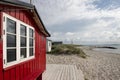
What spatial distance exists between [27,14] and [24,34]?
2.62 ft

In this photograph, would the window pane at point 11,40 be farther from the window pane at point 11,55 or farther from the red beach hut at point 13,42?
the window pane at point 11,55

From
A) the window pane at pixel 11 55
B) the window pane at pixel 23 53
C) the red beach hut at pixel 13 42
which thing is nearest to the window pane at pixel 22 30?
the red beach hut at pixel 13 42

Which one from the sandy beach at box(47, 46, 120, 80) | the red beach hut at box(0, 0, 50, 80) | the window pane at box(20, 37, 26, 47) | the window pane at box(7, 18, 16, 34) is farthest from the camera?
the sandy beach at box(47, 46, 120, 80)

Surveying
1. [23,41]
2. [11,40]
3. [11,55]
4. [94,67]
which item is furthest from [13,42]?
[94,67]

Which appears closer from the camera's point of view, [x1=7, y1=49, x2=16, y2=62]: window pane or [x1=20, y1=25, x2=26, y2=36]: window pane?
[x1=7, y1=49, x2=16, y2=62]: window pane

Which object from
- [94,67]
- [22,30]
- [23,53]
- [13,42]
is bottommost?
[94,67]

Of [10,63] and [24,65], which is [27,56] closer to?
[24,65]

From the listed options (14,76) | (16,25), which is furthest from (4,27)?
(14,76)

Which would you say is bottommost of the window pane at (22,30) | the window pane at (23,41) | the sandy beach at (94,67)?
the sandy beach at (94,67)

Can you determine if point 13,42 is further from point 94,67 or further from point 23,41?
point 94,67

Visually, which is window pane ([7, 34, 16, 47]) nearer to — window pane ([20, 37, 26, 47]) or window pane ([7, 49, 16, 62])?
window pane ([7, 49, 16, 62])

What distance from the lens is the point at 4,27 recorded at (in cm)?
300

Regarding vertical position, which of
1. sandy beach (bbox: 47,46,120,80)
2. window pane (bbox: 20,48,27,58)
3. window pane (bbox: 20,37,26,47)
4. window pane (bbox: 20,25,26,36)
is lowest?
sandy beach (bbox: 47,46,120,80)

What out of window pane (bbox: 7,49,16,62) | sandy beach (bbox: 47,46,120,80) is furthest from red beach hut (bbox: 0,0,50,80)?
sandy beach (bbox: 47,46,120,80)
